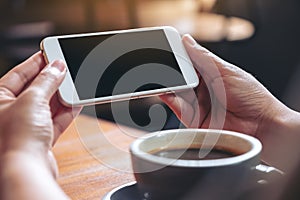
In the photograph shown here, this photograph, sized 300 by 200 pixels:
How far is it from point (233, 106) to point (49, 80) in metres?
0.34

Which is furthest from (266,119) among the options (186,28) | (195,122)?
(186,28)

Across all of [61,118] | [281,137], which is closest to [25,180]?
[61,118]

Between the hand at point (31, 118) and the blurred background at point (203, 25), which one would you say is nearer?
the hand at point (31, 118)

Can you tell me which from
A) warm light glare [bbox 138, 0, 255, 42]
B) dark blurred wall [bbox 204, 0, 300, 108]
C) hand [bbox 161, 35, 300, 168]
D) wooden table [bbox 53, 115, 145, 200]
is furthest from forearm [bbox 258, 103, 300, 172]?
warm light glare [bbox 138, 0, 255, 42]

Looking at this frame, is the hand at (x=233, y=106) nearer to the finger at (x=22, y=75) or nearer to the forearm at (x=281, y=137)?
the forearm at (x=281, y=137)

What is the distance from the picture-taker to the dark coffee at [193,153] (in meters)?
0.52

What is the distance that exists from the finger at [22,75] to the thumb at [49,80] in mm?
54

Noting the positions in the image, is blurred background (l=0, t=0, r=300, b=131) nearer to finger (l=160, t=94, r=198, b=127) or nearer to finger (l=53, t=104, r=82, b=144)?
finger (l=160, t=94, r=198, b=127)

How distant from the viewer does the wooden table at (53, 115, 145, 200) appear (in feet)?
2.34

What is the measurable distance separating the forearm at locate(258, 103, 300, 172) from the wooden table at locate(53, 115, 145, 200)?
8.5 inches

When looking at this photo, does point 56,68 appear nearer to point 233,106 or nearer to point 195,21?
point 233,106

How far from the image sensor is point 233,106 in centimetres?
81

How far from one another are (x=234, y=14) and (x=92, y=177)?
191cm

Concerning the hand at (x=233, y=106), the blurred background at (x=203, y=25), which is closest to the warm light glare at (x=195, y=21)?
the blurred background at (x=203, y=25)
